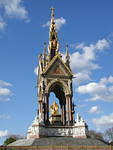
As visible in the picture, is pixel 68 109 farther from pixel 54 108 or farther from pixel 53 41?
pixel 53 41

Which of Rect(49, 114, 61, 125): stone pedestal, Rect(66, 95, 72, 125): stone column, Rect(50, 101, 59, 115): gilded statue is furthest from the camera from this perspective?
Rect(50, 101, 59, 115): gilded statue

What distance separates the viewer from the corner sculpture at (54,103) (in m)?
33.7

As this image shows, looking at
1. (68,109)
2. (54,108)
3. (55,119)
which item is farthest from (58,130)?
(54,108)

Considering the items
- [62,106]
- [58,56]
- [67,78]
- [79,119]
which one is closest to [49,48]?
[58,56]

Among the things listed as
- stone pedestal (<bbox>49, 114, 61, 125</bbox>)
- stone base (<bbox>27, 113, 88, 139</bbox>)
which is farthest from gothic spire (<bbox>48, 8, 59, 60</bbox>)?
stone base (<bbox>27, 113, 88, 139</bbox>)

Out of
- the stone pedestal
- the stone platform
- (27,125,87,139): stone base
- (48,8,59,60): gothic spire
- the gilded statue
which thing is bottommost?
the stone platform

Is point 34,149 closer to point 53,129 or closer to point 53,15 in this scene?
point 53,129

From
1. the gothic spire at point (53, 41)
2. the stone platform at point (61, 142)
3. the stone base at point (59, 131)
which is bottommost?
the stone platform at point (61, 142)

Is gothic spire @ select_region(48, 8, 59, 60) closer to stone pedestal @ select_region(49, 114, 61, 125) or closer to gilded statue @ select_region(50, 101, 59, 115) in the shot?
gilded statue @ select_region(50, 101, 59, 115)

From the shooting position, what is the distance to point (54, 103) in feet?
122

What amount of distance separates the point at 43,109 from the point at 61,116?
3.53 metres

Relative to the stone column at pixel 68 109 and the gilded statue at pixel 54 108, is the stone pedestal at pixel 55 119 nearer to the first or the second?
the gilded statue at pixel 54 108

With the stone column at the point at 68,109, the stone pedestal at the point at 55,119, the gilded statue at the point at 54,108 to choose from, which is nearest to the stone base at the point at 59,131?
the stone column at the point at 68,109

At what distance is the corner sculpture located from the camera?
3366cm
